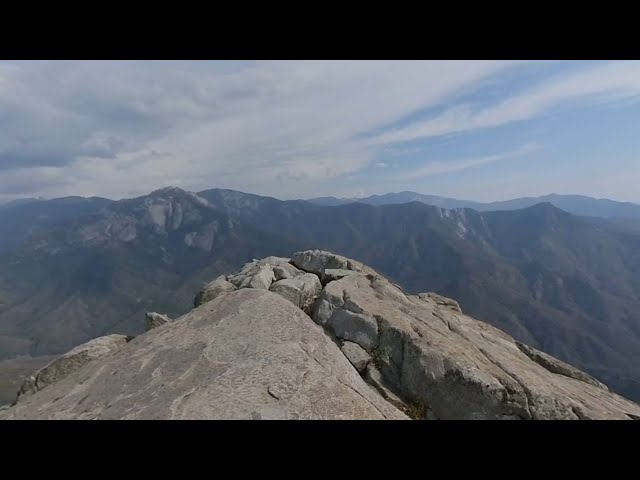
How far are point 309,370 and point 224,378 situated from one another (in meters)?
3.44

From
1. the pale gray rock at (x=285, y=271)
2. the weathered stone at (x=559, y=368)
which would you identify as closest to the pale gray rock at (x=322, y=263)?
the pale gray rock at (x=285, y=271)

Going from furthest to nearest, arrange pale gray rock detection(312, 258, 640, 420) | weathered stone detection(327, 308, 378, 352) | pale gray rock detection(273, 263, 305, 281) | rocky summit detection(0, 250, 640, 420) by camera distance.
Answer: pale gray rock detection(273, 263, 305, 281), weathered stone detection(327, 308, 378, 352), pale gray rock detection(312, 258, 640, 420), rocky summit detection(0, 250, 640, 420)

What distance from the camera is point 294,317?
804 inches

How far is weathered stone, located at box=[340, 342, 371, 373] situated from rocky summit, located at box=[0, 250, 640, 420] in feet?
0.21

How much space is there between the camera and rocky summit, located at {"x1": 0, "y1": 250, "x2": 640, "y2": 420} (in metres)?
14.3

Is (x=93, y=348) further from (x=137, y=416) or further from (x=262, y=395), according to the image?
(x=262, y=395)

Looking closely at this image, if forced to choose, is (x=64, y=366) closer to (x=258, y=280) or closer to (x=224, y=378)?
(x=224, y=378)

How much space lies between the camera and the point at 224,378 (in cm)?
→ 1508

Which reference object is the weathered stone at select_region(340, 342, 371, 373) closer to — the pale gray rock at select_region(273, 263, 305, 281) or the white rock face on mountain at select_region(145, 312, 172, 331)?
the pale gray rock at select_region(273, 263, 305, 281)

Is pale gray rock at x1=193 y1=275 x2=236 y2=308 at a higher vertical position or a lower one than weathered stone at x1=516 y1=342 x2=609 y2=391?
higher

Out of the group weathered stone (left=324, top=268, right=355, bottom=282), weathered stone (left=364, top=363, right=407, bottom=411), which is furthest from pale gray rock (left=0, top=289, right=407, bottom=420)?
weathered stone (left=324, top=268, right=355, bottom=282)

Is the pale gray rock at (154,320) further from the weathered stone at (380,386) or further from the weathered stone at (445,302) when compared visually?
the weathered stone at (445,302)

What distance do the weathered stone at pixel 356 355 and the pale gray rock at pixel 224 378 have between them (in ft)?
7.18
